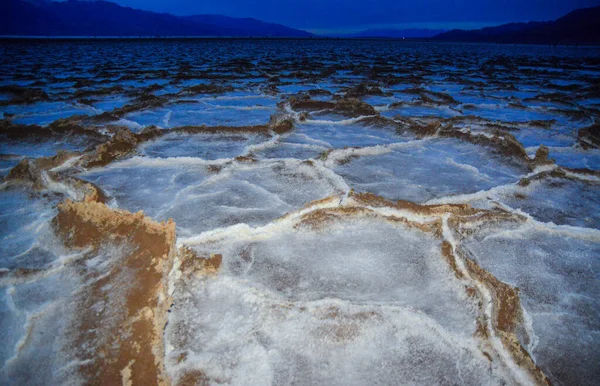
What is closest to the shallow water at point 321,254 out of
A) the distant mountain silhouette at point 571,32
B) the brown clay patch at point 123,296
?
the brown clay patch at point 123,296

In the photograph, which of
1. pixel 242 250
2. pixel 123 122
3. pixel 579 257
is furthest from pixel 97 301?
pixel 123 122

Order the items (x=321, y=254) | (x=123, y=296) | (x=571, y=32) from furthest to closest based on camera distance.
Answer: (x=571, y=32) < (x=321, y=254) < (x=123, y=296)

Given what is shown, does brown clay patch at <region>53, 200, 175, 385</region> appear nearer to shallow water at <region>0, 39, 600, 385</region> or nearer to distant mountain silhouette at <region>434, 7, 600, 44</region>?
shallow water at <region>0, 39, 600, 385</region>

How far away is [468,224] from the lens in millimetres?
2426

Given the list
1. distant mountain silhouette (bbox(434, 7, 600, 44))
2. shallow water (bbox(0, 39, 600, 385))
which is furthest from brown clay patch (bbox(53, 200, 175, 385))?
distant mountain silhouette (bbox(434, 7, 600, 44))

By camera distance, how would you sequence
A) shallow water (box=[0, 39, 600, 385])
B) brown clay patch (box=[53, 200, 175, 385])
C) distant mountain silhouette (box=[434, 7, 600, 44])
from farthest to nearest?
1. distant mountain silhouette (box=[434, 7, 600, 44])
2. shallow water (box=[0, 39, 600, 385])
3. brown clay patch (box=[53, 200, 175, 385])

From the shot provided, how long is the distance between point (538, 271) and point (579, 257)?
0.43 metres

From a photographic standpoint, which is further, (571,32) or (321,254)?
(571,32)

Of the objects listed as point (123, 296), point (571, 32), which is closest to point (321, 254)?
point (123, 296)

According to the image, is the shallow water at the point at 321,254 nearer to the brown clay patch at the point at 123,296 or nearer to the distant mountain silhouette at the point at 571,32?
the brown clay patch at the point at 123,296

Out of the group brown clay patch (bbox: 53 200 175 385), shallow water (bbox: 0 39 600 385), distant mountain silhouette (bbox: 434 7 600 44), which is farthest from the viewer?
distant mountain silhouette (bbox: 434 7 600 44)

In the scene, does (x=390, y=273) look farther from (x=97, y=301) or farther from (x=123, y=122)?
(x=123, y=122)

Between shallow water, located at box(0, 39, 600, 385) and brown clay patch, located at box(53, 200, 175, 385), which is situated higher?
brown clay patch, located at box(53, 200, 175, 385)

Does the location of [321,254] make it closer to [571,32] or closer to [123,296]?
[123,296]
